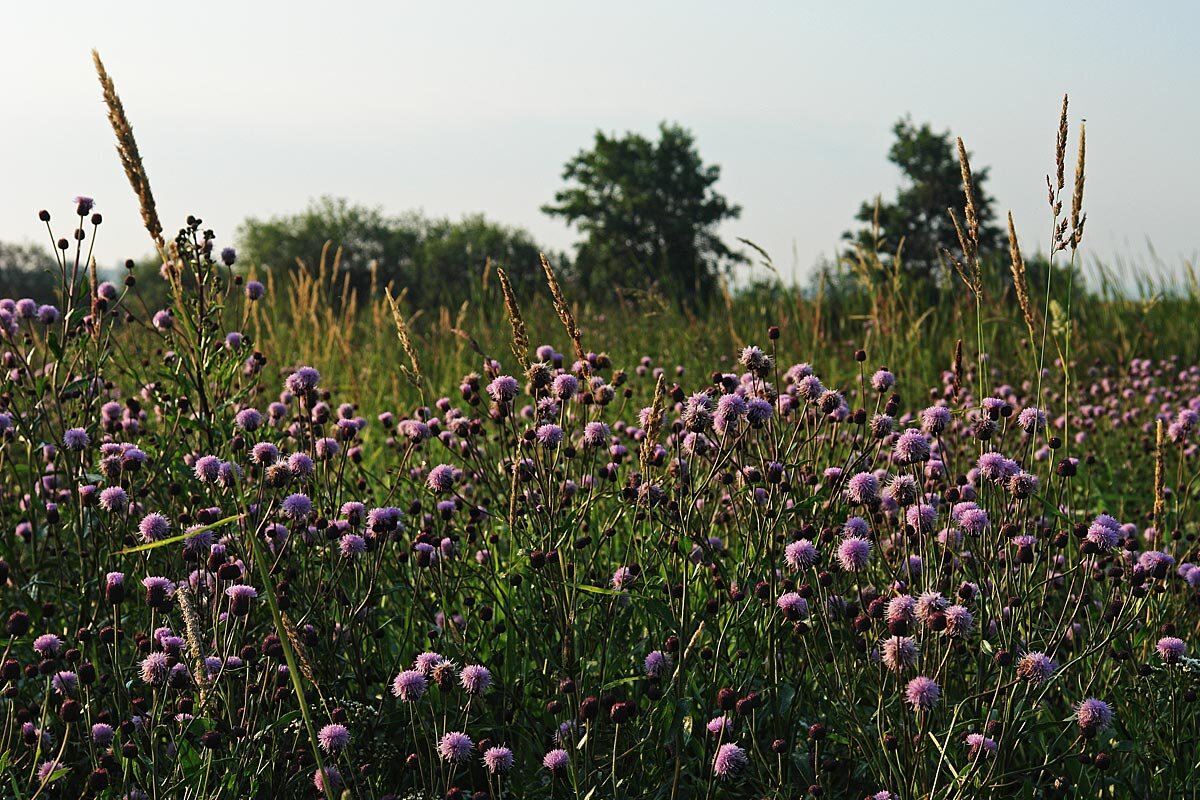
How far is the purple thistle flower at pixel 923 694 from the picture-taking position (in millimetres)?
2102

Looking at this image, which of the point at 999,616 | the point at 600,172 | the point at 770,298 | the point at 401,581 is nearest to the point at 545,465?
the point at 401,581

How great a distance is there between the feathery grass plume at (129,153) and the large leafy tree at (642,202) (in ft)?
155

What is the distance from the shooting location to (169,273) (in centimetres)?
225

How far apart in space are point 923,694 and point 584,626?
991 millimetres

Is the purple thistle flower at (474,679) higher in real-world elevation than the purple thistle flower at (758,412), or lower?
lower

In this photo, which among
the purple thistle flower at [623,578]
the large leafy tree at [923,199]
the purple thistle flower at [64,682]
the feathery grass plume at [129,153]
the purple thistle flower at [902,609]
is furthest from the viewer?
the large leafy tree at [923,199]

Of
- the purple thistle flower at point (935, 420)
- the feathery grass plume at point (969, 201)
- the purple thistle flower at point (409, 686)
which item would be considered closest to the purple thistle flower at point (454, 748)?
the purple thistle flower at point (409, 686)

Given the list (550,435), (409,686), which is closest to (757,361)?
Answer: (550,435)

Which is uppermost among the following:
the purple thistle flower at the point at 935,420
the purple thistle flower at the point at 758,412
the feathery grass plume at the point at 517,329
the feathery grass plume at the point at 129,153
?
the feathery grass plume at the point at 129,153

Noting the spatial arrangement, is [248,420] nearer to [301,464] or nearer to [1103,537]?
[301,464]

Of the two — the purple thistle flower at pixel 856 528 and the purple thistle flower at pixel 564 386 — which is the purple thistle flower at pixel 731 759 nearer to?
the purple thistle flower at pixel 856 528

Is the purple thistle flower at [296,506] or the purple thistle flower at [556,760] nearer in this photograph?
the purple thistle flower at [556,760]

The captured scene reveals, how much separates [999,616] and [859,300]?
8.97 m

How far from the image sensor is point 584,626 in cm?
282
